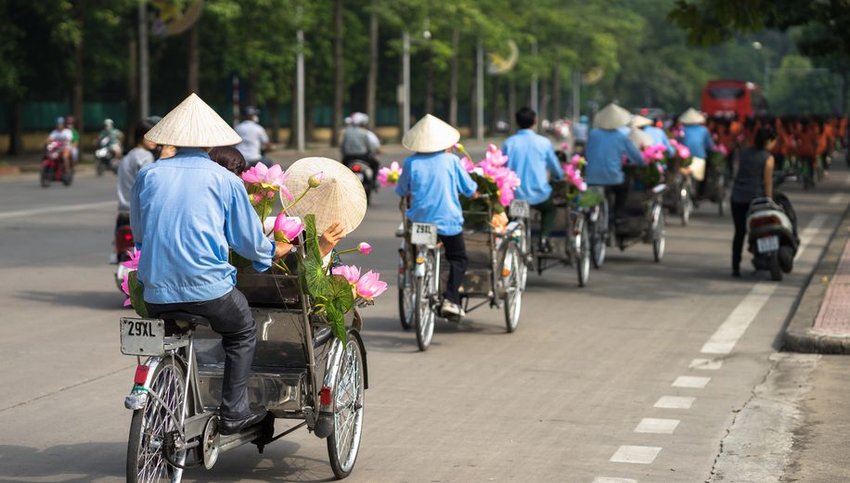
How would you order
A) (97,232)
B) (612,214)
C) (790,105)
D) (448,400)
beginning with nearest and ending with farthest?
(448,400)
(612,214)
(97,232)
(790,105)

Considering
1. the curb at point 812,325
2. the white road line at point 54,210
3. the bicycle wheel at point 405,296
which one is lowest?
the curb at point 812,325

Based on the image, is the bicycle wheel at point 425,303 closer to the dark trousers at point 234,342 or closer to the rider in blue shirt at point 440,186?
the rider in blue shirt at point 440,186

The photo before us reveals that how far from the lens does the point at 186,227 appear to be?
6535mm

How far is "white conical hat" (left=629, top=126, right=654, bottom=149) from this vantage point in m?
20.3

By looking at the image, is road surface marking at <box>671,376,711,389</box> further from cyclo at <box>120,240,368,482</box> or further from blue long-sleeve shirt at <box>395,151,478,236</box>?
cyclo at <box>120,240,368,482</box>

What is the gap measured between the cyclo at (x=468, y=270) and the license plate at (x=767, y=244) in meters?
4.14

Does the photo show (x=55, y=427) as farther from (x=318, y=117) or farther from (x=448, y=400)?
(x=318, y=117)

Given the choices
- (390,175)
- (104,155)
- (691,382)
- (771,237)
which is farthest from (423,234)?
(104,155)

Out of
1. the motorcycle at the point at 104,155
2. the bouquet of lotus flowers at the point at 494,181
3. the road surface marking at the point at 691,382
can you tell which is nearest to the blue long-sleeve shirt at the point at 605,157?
the bouquet of lotus flowers at the point at 494,181

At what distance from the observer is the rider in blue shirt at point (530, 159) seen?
591 inches

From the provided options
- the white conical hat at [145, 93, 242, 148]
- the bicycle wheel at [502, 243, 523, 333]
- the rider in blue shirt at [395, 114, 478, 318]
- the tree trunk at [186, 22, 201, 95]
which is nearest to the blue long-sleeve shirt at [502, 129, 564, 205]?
the bicycle wheel at [502, 243, 523, 333]

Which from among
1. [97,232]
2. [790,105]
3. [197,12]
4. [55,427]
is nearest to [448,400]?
[55,427]

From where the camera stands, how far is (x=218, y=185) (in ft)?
21.6

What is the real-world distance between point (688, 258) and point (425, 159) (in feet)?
27.6
